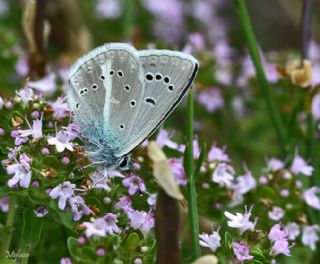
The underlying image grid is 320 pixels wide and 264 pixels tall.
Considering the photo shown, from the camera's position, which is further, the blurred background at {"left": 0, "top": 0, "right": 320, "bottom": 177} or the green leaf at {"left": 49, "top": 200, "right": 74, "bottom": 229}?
the blurred background at {"left": 0, "top": 0, "right": 320, "bottom": 177}

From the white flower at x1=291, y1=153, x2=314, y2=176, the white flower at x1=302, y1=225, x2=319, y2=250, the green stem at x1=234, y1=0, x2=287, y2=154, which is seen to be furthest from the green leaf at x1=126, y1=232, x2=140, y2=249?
the green stem at x1=234, y1=0, x2=287, y2=154

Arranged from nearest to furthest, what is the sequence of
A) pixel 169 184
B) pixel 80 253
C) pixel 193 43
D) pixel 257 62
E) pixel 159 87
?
pixel 169 184 < pixel 80 253 < pixel 159 87 < pixel 257 62 < pixel 193 43

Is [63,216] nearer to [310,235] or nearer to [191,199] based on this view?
[191,199]

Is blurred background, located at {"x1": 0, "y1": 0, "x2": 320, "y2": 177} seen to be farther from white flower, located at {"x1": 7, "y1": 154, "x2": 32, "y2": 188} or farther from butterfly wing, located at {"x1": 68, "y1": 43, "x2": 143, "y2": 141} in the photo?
white flower, located at {"x1": 7, "y1": 154, "x2": 32, "y2": 188}

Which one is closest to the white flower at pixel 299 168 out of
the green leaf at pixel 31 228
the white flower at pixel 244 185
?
the white flower at pixel 244 185

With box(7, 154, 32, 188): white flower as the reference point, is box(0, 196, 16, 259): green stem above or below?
below

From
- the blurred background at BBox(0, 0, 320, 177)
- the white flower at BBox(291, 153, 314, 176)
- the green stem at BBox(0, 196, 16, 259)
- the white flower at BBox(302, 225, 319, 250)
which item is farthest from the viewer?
the blurred background at BBox(0, 0, 320, 177)

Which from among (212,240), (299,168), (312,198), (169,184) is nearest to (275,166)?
(299,168)
